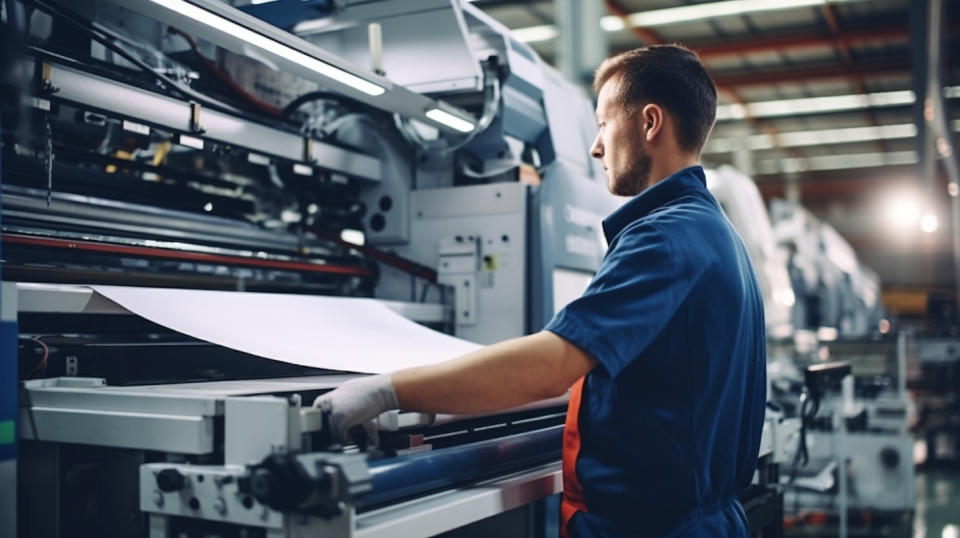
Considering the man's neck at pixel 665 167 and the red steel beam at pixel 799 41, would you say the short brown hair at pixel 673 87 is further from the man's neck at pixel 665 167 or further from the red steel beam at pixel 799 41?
the red steel beam at pixel 799 41

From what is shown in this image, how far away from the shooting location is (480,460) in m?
1.51

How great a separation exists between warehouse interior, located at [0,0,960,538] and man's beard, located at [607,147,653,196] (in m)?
0.31

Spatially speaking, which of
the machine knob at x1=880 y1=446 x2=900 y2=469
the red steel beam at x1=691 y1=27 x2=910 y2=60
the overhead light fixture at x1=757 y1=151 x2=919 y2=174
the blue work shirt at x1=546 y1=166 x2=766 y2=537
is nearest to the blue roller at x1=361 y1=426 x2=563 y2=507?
the blue work shirt at x1=546 y1=166 x2=766 y2=537

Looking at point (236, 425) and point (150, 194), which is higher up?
point (150, 194)

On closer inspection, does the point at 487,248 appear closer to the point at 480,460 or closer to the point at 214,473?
the point at 480,460

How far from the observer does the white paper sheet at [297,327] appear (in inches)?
65.7

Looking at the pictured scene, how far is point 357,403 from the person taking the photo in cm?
136

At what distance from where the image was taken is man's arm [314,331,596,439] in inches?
53.4

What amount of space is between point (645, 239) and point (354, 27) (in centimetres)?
152

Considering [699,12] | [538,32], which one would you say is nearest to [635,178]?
[699,12]

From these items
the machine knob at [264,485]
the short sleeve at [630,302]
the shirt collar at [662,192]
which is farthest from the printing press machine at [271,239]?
the shirt collar at [662,192]

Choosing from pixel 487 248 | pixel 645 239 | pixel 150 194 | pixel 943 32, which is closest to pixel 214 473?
pixel 645 239

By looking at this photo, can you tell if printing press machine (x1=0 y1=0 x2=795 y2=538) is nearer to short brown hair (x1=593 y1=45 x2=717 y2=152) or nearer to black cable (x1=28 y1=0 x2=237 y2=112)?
black cable (x1=28 y1=0 x2=237 y2=112)

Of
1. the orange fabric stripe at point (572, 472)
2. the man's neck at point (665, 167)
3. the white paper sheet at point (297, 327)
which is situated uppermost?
the man's neck at point (665, 167)
